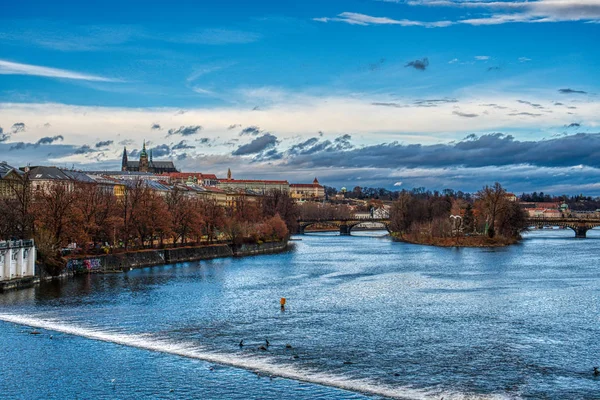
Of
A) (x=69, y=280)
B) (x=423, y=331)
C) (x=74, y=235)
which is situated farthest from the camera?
(x=74, y=235)

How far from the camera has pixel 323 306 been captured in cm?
3794

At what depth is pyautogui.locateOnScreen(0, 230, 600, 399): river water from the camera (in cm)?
2292

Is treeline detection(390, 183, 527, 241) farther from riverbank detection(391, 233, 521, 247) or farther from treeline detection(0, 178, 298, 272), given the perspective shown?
treeline detection(0, 178, 298, 272)

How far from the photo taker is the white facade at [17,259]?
44.0 meters

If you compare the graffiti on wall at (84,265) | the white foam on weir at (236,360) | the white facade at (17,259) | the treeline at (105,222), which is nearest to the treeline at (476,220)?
the treeline at (105,222)

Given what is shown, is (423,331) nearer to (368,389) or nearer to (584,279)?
(368,389)

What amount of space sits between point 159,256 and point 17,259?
1990 centimetres

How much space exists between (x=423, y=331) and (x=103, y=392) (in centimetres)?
1356

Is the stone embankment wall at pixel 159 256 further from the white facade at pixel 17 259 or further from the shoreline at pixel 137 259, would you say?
the white facade at pixel 17 259

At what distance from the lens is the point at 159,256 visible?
214 ft

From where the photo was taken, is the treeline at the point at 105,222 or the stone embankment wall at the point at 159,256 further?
the stone embankment wall at the point at 159,256

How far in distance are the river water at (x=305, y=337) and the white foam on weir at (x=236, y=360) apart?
0.06m

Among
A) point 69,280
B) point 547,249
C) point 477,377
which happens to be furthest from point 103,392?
point 547,249

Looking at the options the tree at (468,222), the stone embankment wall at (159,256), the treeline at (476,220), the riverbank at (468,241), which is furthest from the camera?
the tree at (468,222)
